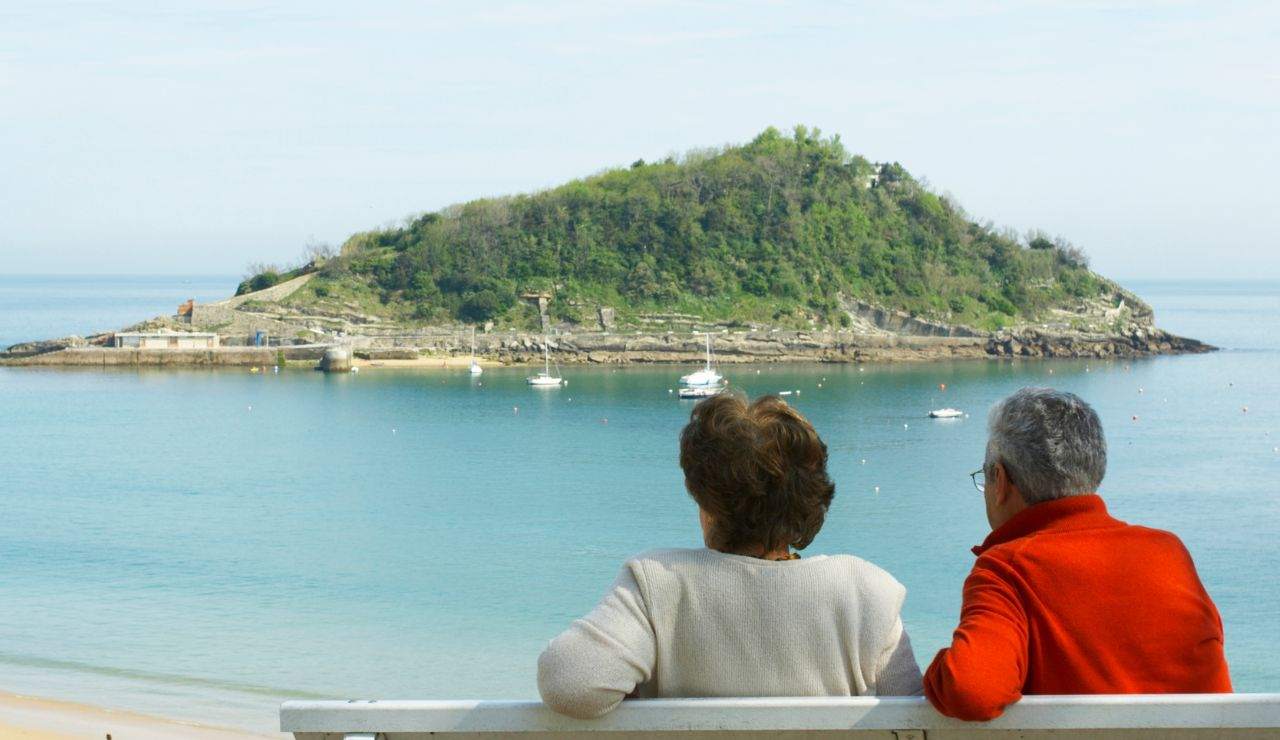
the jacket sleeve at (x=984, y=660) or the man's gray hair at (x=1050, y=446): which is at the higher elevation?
the man's gray hair at (x=1050, y=446)

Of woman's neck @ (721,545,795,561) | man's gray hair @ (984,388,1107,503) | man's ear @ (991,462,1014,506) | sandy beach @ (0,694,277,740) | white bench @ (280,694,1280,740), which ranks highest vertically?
man's gray hair @ (984,388,1107,503)

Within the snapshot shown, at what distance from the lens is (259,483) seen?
28.3 metres

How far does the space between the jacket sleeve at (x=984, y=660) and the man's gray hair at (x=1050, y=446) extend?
23 centimetres

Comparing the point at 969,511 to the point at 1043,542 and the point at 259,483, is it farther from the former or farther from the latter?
Answer: the point at 1043,542

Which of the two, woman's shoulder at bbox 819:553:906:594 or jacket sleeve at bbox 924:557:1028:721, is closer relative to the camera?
jacket sleeve at bbox 924:557:1028:721

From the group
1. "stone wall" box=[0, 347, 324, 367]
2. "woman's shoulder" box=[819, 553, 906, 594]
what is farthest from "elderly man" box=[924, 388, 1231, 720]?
"stone wall" box=[0, 347, 324, 367]

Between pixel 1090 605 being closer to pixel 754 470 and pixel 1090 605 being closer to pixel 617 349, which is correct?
pixel 754 470

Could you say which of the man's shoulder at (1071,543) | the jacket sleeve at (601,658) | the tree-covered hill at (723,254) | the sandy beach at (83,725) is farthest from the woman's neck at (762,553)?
the tree-covered hill at (723,254)

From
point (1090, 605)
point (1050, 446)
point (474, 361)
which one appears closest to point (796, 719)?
point (1090, 605)

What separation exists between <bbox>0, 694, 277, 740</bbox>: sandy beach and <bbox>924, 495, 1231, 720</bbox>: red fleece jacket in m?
8.08

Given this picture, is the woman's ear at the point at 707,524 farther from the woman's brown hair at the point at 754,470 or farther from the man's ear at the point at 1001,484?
the man's ear at the point at 1001,484

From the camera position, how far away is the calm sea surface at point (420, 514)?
12.6 metres

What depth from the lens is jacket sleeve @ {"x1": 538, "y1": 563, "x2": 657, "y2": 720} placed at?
70.1 inches

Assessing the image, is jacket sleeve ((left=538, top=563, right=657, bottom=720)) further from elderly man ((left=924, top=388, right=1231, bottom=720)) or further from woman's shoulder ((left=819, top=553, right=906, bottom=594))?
elderly man ((left=924, top=388, right=1231, bottom=720))
